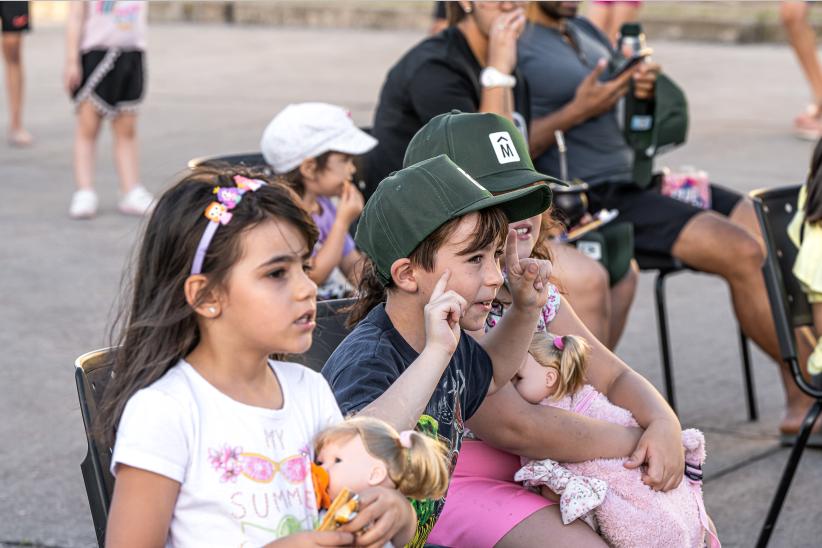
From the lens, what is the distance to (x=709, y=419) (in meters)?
4.62

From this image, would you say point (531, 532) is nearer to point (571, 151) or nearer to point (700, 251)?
point (700, 251)

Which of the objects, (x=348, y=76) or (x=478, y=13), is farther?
(x=348, y=76)

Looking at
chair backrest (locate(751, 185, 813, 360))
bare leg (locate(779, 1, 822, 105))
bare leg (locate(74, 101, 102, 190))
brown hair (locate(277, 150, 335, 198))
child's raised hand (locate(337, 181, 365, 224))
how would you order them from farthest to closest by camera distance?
bare leg (locate(779, 1, 822, 105)) < bare leg (locate(74, 101, 102, 190)) < brown hair (locate(277, 150, 335, 198)) < child's raised hand (locate(337, 181, 365, 224)) < chair backrest (locate(751, 185, 813, 360))

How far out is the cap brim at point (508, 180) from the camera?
2.73 m

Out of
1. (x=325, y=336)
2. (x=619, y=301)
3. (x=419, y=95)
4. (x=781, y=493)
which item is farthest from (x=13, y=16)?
(x=781, y=493)

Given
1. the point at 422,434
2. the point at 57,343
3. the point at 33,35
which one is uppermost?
the point at 422,434

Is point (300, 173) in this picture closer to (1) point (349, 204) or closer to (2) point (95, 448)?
(1) point (349, 204)

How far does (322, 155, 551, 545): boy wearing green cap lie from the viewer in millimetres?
2240

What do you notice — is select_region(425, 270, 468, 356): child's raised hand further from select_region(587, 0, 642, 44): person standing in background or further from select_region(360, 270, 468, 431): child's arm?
select_region(587, 0, 642, 44): person standing in background

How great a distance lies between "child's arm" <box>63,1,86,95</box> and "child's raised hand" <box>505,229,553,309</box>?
5.04m

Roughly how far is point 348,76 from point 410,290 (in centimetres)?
1003

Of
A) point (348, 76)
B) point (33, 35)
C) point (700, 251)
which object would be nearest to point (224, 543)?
point (700, 251)

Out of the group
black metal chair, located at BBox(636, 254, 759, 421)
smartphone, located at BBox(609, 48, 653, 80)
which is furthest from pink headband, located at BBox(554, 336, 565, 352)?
smartphone, located at BBox(609, 48, 653, 80)

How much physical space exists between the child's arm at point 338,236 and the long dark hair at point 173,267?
1.78m
